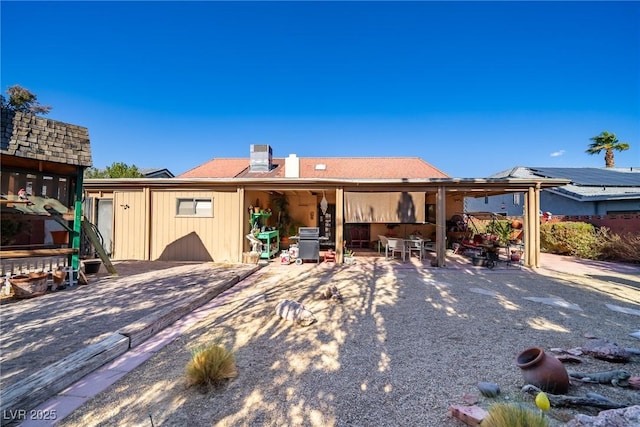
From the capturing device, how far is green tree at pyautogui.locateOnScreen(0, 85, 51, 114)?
69.6 ft

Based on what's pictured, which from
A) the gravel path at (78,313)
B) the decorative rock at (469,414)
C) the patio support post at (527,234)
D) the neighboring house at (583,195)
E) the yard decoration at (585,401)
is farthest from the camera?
the neighboring house at (583,195)

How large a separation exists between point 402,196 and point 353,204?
62.1 inches

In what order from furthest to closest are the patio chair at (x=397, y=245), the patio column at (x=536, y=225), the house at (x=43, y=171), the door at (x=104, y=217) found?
the door at (x=104, y=217) < the patio chair at (x=397, y=245) < the patio column at (x=536, y=225) < the house at (x=43, y=171)

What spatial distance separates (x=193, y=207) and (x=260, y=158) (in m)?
6.06

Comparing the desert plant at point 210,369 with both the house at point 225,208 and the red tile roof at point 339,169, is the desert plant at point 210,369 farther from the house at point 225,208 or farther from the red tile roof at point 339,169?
the red tile roof at point 339,169

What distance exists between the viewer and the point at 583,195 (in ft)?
45.2

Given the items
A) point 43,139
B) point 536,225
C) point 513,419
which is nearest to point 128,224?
point 43,139

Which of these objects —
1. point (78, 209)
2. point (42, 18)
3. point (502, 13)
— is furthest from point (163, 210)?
point (502, 13)

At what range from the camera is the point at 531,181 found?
813cm

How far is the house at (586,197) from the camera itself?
1230cm

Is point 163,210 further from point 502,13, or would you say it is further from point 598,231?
point 598,231

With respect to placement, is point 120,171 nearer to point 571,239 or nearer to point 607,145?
point 571,239

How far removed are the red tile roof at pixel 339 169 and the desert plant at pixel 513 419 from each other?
13482mm

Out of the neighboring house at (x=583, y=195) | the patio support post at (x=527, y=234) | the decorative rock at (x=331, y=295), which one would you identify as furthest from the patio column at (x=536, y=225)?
the decorative rock at (x=331, y=295)
